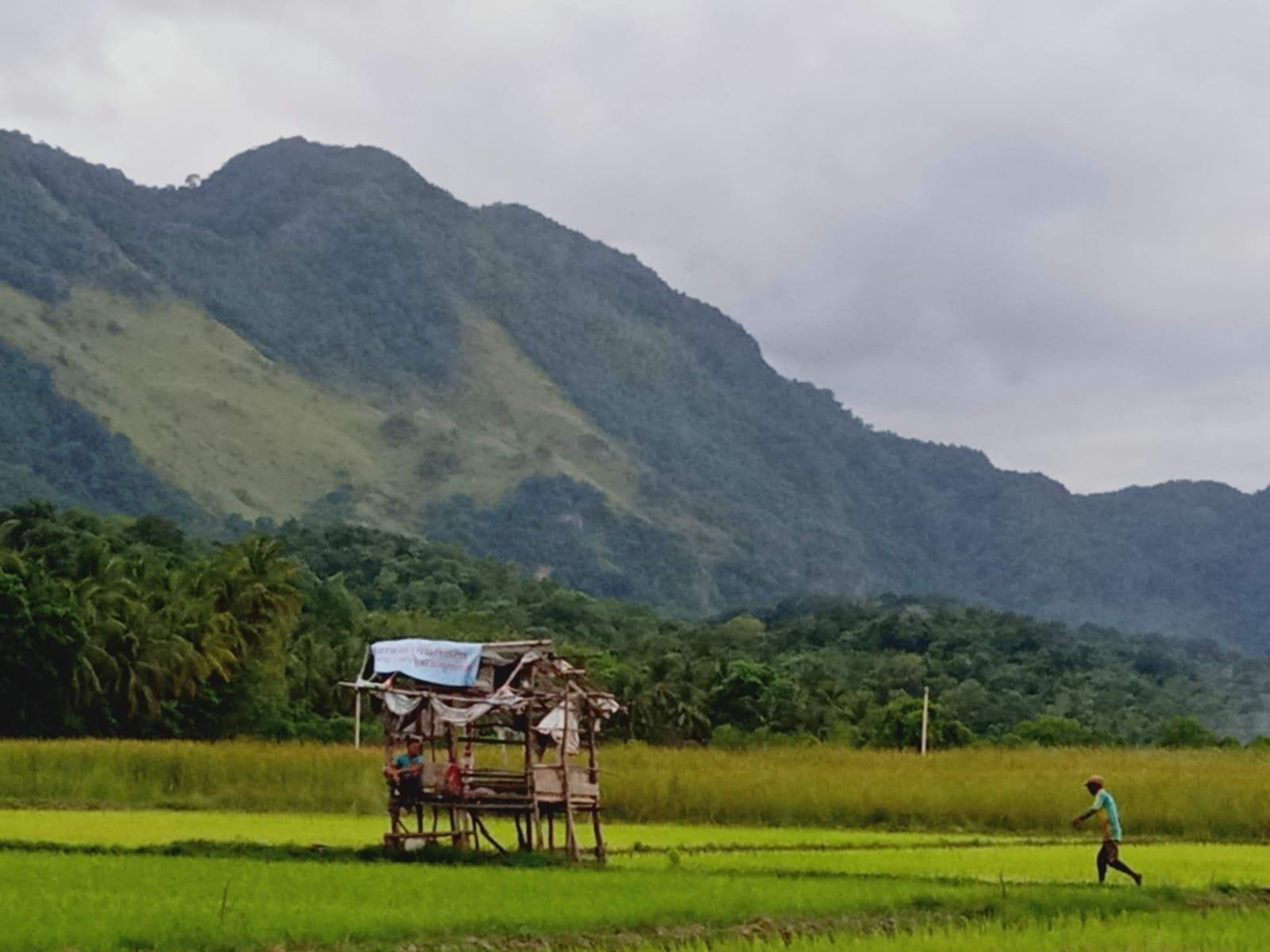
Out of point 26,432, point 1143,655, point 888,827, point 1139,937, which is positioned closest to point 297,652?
point 888,827

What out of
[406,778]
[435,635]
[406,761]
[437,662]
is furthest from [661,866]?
[435,635]

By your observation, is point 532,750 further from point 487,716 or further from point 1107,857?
point 1107,857

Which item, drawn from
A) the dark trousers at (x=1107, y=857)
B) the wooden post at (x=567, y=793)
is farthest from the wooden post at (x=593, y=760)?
the dark trousers at (x=1107, y=857)

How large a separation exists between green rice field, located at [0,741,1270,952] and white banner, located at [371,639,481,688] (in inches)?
89.6

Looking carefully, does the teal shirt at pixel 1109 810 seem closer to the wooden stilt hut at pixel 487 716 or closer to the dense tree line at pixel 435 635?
the wooden stilt hut at pixel 487 716

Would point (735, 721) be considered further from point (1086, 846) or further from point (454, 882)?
point (454, 882)

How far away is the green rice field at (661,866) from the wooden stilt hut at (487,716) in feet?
2.92

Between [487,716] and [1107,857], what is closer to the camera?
[1107,857]

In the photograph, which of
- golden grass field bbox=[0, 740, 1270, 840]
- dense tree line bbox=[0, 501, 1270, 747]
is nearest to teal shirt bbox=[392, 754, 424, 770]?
dense tree line bbox=[0, 501, 1270, 747]

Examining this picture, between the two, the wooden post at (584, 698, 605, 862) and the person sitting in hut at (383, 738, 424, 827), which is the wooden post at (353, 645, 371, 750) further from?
the wooden post at (584, 698, 605, 862)

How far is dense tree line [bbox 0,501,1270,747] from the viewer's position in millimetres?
52531

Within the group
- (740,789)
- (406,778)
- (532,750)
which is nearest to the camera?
(406,778)

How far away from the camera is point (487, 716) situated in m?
23.9

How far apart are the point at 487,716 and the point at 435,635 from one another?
4991 centimetres
